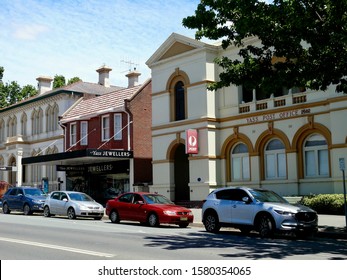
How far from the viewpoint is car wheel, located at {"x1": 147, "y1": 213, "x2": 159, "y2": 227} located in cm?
2070

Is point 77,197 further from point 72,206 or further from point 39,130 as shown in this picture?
point 39,130

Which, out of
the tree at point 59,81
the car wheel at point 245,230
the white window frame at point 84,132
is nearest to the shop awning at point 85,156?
the white window frame at point 84,132

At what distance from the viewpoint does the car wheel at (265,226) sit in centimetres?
1648

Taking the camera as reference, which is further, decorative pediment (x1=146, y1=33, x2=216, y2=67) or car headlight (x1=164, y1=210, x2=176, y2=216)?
decorative pediment (x1=146, y1=33, x2=216, y2=67)

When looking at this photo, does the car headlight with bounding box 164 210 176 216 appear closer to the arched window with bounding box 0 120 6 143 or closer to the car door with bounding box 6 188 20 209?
the car door with bounding box 6 188 20 209

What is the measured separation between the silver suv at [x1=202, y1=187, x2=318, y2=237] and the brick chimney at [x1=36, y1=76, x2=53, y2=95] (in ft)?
119

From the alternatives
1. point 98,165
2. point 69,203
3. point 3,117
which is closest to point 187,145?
point 69,203

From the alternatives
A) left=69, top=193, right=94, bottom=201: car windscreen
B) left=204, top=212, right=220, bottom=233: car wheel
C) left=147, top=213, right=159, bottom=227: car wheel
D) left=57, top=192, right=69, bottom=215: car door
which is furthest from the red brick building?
left=204, top=212, right=220, bottom=233: car wheel

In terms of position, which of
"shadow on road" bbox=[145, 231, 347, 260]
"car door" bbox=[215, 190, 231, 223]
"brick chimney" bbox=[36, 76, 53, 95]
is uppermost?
"brick chimney" bbox=[36, 76, 53, 95]

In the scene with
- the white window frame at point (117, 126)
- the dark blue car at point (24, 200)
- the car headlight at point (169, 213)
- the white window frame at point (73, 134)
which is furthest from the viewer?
the white window frame at point (73, 134)

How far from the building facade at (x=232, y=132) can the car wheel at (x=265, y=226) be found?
9.49 metres

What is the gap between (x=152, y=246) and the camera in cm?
1362

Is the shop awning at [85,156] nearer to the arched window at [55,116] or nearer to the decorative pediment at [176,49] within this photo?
the arched window at [55,116]
